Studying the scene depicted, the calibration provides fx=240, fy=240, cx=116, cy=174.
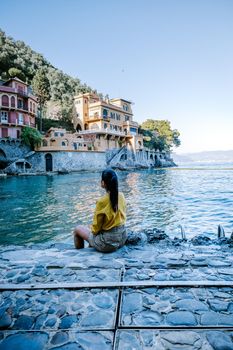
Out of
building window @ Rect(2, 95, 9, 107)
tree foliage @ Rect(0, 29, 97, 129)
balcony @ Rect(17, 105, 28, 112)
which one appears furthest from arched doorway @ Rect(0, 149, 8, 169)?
tree foliage @ Rect(0, 29, 97, 129)

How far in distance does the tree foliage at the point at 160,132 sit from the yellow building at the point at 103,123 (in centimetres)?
1571

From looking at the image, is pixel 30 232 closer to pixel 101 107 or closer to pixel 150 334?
pixel 150 334

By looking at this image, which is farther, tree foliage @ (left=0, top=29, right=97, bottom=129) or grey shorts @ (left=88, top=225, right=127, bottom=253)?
tree foliage @ (left=0, top=29, right=97, bottom=129)

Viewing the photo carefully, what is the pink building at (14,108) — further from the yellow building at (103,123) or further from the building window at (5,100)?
the yellow building at (103,123)

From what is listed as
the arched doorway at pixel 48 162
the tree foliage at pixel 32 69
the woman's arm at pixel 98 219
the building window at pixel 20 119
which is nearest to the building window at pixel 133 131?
the tree foliage at pixel 32 69

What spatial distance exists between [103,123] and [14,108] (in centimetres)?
1901

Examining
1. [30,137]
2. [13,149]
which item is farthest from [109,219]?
[30,137]

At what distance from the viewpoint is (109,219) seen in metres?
4.07

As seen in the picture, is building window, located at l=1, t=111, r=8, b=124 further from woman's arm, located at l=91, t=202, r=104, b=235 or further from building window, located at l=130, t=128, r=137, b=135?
woman's arm, located at l=91, t=202, r=104, b=235

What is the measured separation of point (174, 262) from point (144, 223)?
6000mm

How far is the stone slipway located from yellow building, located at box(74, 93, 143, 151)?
1837 inches

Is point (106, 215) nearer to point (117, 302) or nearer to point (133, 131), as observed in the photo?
point (117, 302)

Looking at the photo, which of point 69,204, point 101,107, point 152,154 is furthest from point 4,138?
point 152,154

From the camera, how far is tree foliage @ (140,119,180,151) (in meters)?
74.0
